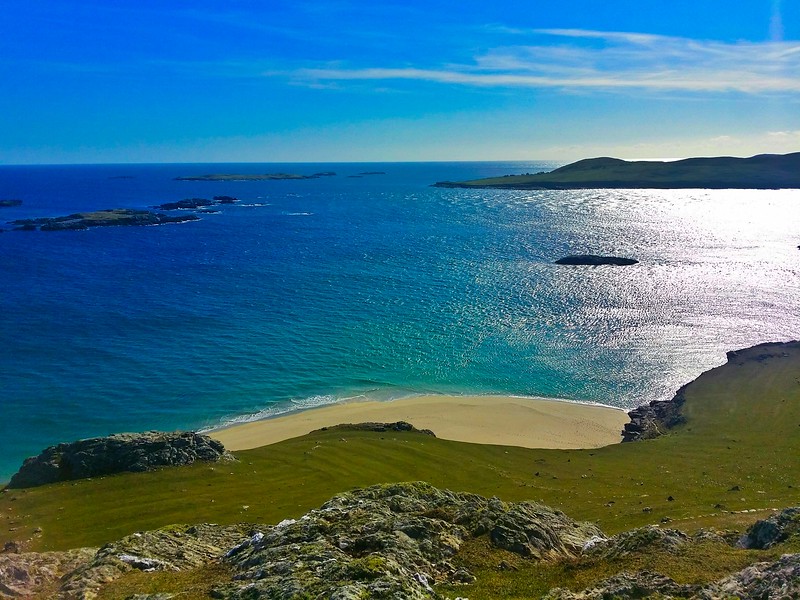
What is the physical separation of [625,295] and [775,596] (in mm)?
92070

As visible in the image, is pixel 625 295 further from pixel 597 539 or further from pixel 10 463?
pixel 10 463

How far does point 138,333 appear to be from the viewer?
81188mm

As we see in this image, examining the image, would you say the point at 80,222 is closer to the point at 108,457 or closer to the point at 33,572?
the point at 108,457

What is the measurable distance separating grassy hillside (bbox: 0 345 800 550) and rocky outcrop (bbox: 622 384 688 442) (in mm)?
1942

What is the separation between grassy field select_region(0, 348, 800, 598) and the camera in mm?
32938

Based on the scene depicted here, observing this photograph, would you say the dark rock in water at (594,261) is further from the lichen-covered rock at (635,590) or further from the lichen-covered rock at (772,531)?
the lichen-covered rock at (635,590)

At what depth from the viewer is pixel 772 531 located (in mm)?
21156

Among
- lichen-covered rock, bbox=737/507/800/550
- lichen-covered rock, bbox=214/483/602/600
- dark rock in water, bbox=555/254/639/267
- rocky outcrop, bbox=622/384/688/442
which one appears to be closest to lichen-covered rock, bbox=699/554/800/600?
lichen-covered rock, bbox=737/507/800/550

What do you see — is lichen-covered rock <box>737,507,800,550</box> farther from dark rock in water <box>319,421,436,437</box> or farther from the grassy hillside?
dark rock in water <box>319,421,436,437</box>

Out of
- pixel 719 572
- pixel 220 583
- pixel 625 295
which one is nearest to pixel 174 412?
pixel 220 583

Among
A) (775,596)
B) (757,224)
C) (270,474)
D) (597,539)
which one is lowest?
(270,474)

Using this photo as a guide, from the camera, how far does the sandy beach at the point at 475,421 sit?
5397 centimetres

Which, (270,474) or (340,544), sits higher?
(340,544)

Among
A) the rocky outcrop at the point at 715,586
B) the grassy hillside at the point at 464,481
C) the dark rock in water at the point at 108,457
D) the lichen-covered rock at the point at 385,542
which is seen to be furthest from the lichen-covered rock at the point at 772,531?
the dark rock in water at the point at 108,457
